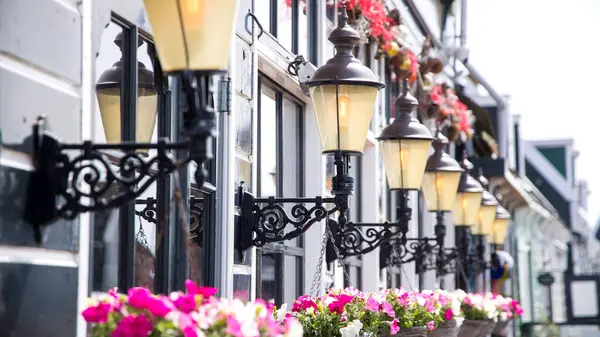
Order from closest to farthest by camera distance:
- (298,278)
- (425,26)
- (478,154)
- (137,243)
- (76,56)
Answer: (76,56), (137,243), (298,278), (425,26), (478,154)

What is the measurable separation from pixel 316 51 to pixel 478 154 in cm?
1338

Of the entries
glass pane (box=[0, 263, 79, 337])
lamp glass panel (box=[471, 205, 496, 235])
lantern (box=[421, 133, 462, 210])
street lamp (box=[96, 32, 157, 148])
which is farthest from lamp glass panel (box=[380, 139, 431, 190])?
lamp glass panel (box=[471, 205, 496, 235])

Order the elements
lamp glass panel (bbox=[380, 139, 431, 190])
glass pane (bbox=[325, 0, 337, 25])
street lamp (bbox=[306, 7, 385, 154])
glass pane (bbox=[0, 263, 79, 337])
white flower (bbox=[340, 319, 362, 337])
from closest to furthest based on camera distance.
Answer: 1. glass pane (bbox=[0, 263, 79, 337])
2. white flower (bbox=[340, 319, 362, 337])
3. street lamp (bbox=[306, 7, 385, 154])
4. lamp glass panel (bbox=[380, 139, 431, 190])
5. glass pane (bbox=[325, 0, 337, 25])

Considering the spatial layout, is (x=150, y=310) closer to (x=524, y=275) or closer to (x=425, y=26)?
(x=425, y=26)

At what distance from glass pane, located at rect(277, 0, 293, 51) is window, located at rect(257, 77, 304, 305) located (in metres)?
0.34

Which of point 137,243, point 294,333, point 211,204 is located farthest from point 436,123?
point 294,333

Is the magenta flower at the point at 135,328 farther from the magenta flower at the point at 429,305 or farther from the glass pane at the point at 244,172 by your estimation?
the magenta flower at the point at 429,305

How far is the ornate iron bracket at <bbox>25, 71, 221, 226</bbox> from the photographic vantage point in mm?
3893

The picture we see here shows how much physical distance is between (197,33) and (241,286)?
3036mm

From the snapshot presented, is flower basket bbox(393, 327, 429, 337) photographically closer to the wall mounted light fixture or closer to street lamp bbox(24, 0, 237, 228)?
the wall mounted light fixture

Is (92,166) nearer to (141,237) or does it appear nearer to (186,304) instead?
(186,304)

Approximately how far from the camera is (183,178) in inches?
222

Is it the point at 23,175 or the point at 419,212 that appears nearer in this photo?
the point at 23,175

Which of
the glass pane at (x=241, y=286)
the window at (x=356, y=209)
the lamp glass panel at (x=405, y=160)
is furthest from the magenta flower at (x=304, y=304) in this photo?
the window at (x=356, y=209)
